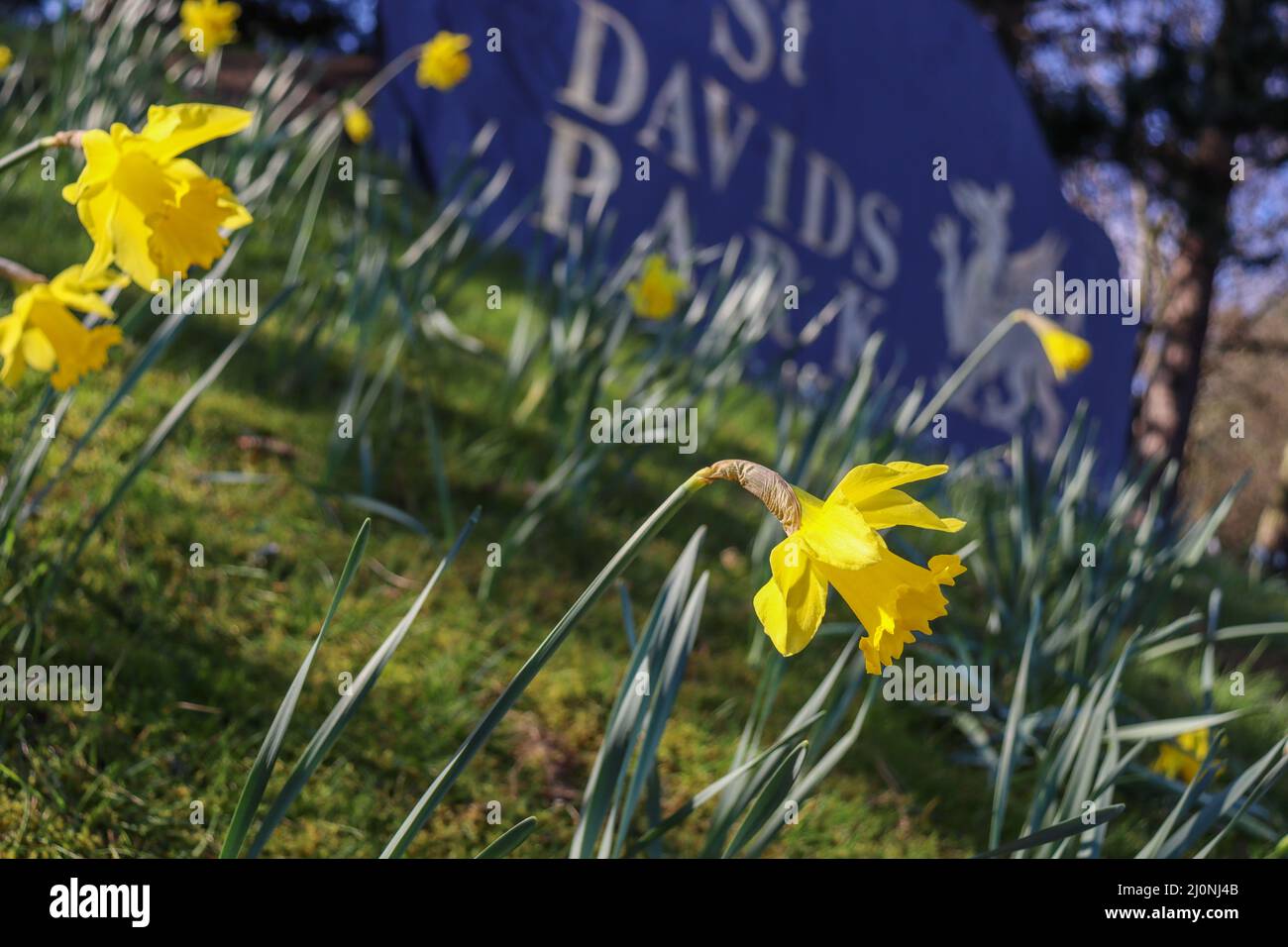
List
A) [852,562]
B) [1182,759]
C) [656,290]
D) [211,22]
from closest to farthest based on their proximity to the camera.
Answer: [852,562] → [1182,759] → [656,290] → [211,22]

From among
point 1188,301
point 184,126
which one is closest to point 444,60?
point 184,126

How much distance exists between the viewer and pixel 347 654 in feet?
5.04

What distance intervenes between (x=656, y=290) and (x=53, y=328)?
62.3 inches

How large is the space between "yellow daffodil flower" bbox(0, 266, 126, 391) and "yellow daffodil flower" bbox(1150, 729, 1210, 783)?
157 centimetres

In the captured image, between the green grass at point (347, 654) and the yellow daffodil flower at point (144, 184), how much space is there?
1.99ft

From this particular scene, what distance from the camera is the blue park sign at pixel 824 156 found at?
4336mm

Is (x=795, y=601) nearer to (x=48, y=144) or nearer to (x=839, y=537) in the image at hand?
(x=839, y=537)

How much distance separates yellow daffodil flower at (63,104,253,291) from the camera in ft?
2.98

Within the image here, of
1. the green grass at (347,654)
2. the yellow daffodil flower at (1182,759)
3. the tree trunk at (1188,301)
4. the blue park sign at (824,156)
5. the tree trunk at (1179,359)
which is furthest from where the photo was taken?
the tree trunk at (1179,359)

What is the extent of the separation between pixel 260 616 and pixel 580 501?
619 mm

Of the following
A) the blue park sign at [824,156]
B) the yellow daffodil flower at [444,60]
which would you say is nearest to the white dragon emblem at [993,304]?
the blue park sign at [824,156]

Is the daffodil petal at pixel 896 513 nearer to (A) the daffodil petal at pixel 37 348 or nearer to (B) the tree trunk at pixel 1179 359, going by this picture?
(A) the daffodil petal at pixel 37 348
